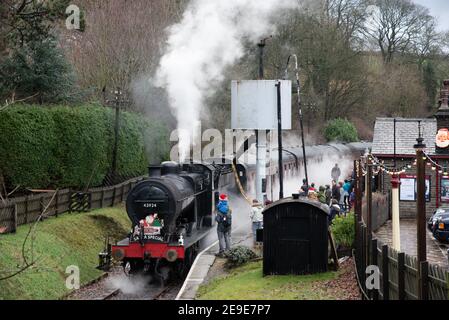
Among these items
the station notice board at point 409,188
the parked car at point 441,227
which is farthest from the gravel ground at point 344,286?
the station notice board at point 409,188

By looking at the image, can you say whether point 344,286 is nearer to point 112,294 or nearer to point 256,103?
point 112,294

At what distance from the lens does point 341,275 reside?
46.6 feet

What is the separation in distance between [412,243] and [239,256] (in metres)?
5.81

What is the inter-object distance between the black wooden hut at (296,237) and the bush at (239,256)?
9.53 feet

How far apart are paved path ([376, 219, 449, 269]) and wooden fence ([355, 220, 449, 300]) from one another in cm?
309

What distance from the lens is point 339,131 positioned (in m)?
54.9

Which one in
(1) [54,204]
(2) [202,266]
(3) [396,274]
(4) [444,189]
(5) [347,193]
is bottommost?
(2) [202,266]

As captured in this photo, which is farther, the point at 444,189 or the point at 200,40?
the point at 200,40

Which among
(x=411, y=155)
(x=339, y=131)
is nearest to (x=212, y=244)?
(x=411, y=155)

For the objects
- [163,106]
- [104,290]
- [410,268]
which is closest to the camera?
[410,268]

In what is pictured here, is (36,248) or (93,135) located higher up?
(93,135)
